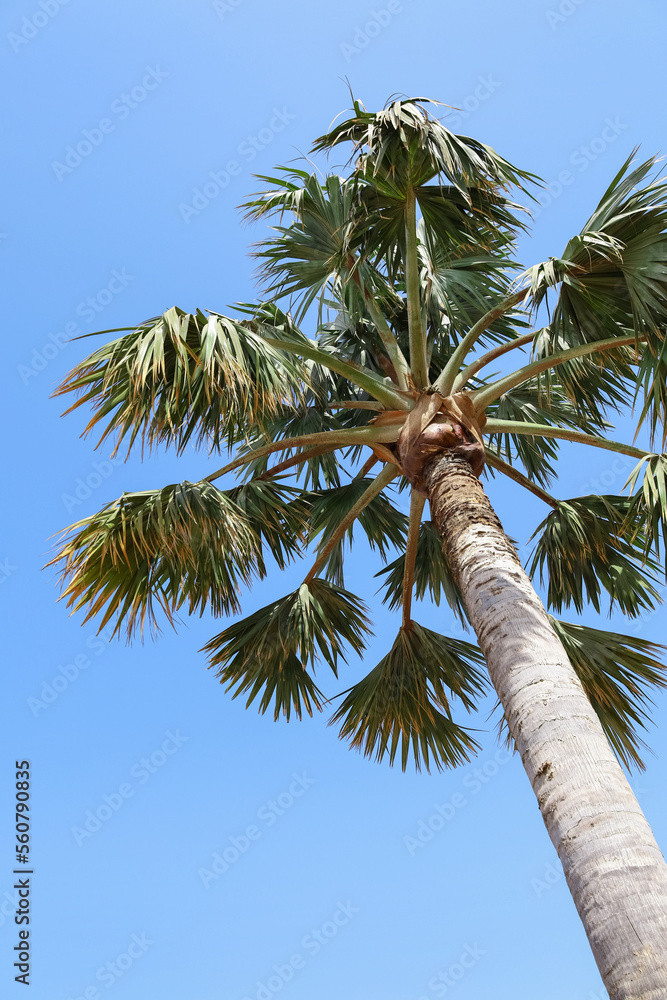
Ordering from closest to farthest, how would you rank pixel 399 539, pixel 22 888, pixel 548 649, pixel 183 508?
pixel 548 649, pixel 183 508, pixel 22 888, pixel 399 539

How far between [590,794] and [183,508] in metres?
3.56

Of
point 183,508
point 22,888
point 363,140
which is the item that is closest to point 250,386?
point 183,508

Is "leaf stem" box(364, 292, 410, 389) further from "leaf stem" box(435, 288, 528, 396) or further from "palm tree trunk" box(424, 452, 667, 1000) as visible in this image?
"palm tree trunk" box(424, 452, 667, 1000)

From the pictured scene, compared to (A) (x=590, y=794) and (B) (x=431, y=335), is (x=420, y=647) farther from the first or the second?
(A) (x=590, y=794)

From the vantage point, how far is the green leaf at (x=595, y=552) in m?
Answer: 7.18

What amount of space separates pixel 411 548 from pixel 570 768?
308 cm

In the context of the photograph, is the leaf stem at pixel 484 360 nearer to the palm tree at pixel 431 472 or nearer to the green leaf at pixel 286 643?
the palm tree at pixel 431 472

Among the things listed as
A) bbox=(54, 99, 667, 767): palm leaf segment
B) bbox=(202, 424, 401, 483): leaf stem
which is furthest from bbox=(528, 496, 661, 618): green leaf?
bbox=(202, 424, 401, 483): leaf stem

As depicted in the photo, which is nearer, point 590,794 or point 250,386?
point 590,794

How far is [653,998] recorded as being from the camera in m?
2.92

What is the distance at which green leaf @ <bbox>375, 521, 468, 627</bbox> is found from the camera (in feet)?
27.6

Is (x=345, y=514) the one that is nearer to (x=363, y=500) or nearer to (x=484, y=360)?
(x=363, y=500)

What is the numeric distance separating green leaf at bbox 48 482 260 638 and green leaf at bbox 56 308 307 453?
1.59 feet

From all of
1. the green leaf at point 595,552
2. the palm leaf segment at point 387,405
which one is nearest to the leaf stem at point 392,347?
the palm leaf segment at point 387,405
